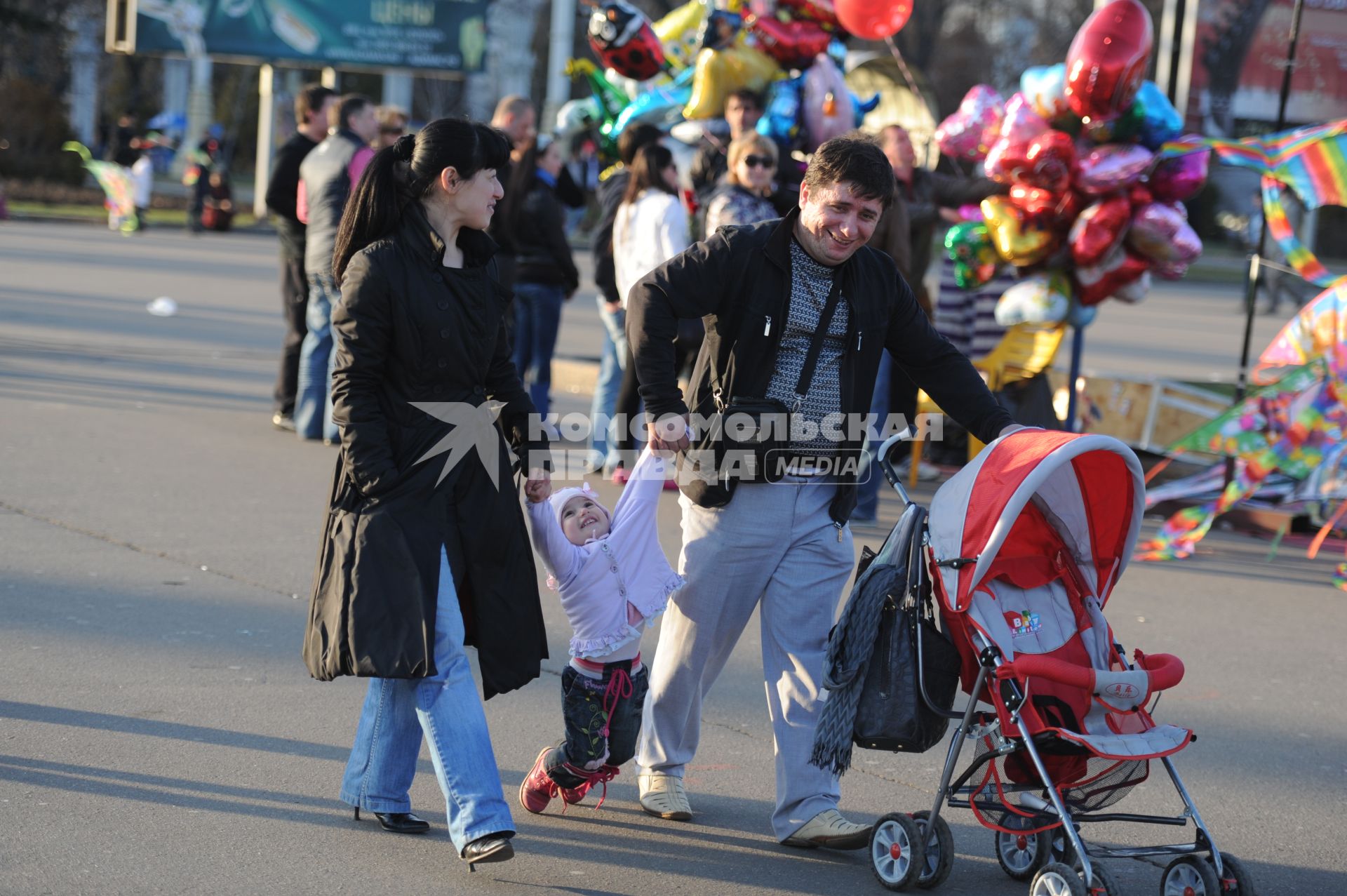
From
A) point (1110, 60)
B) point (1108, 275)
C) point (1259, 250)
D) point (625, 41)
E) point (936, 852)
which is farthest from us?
point (625, 41)

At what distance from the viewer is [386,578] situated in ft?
12.2

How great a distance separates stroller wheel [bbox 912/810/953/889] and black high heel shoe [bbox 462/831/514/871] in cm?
101

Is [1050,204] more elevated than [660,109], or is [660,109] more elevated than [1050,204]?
[660,109]

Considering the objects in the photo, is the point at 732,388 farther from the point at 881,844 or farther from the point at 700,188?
the point at 700,188

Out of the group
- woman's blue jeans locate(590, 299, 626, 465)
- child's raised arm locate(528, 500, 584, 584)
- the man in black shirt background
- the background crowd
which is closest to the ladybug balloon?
the background crowd

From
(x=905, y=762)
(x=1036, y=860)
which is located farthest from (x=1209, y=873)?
(x=905, y=762)

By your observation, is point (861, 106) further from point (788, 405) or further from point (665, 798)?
point (665, 798)

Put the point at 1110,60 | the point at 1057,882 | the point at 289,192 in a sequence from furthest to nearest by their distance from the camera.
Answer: the point at 289,192 → the point at 1110,60 → the point at 1057,882

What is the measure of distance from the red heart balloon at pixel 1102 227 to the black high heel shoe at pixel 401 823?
5.25m

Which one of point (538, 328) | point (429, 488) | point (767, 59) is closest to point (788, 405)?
point (429, 488)

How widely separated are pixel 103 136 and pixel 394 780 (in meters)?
39.1

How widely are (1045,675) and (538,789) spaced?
1.45 meters

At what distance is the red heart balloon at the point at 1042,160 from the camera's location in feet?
26.3

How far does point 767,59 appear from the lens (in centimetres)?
934
